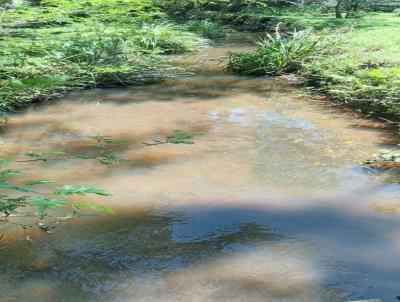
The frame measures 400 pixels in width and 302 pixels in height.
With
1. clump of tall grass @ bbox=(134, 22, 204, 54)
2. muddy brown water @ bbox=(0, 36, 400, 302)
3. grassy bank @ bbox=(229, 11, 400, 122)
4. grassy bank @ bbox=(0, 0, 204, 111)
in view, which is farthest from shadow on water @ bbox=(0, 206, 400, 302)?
clump of tall grass @ bbox=(134, 22, 204, 54)

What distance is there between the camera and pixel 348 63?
7.94 m

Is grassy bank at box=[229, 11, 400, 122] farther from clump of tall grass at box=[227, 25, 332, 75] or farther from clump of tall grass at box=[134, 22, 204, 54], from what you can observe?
clump of tall grass at box=[134, 22, 204, 54]

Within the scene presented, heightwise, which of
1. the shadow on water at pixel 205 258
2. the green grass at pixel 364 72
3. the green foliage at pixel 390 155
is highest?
the green grass at pixel 364 72

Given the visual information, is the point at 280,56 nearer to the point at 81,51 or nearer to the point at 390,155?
the point at 81,51

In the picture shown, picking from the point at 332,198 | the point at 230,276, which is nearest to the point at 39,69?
the point at 332,198

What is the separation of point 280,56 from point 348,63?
1.63 meters

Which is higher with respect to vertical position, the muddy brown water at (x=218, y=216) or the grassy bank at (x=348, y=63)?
the grassy bank at (x=348, y=63)

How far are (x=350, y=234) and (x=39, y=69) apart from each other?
227 inches

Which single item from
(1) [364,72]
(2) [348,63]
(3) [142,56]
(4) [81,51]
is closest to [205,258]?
(1) [364,72]

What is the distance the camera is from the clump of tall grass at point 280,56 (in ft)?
30.4

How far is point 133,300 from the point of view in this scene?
267 cm

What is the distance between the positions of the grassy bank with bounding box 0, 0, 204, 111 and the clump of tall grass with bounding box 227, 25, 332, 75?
1.50 meters

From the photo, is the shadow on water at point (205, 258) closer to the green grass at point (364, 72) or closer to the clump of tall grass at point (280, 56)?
the green grass at point (364, 72)

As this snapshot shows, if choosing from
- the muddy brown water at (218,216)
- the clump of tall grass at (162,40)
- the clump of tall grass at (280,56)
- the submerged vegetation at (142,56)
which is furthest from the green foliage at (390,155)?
the clump of tall grass at (162,40)
